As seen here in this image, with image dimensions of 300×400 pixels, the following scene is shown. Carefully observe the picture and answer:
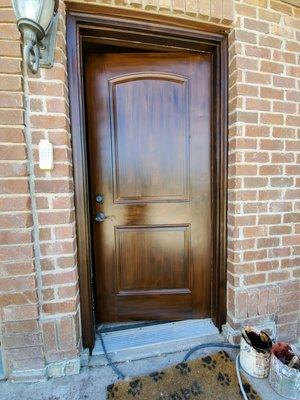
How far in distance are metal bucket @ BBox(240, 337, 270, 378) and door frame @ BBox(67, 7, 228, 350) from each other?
1.10ft

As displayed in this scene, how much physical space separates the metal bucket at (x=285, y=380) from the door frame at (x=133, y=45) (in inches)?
18.4

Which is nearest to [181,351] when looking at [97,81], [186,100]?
[186,100]

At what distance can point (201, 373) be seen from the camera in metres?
1.49

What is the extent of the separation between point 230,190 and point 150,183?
57 cm

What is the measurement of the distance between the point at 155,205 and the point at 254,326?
1108mm

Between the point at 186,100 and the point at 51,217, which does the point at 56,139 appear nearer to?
the point at 51,217

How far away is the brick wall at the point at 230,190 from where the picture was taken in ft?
4.24

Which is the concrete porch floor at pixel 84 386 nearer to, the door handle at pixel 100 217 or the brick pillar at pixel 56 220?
the brick pillar at pixel 56 220

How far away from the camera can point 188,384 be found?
1425mm

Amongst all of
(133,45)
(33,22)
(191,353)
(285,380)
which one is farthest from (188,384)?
(133,45)

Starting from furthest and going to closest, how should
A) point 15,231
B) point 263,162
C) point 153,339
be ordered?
point 153,339 < point 263,162 < point 15,231

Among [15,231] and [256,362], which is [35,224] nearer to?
[15,231]

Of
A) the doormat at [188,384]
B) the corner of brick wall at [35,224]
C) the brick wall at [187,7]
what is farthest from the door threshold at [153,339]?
the brick wall at [187,7]


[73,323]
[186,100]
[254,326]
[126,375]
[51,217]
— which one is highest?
[186,100]
